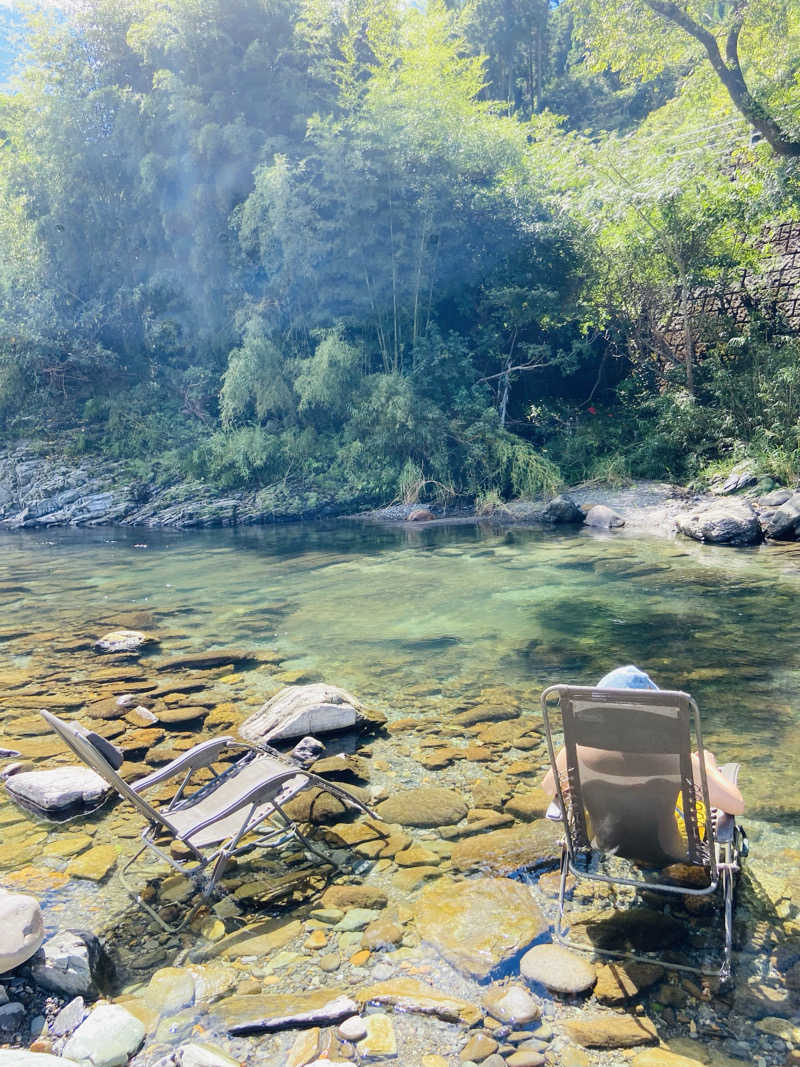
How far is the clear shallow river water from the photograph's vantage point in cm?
496

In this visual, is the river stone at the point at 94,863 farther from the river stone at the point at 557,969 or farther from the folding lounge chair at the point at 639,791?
the folding lounge chair at the point at 639,791

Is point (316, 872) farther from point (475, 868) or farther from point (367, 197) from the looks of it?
point (367, 197)

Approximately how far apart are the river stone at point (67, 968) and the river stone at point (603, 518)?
1161cm

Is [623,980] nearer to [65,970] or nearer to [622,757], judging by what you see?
[622,757]

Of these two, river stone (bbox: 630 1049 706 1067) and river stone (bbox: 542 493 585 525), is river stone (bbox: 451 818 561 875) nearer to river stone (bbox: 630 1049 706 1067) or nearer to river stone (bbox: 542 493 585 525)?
river stone (bbox: 630 1049 706 1067)

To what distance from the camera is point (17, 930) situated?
2359 millimetres

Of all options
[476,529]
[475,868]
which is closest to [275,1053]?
[475,868]

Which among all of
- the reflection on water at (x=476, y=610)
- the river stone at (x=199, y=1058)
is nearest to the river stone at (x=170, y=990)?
the river stone at (x=199, y=1058)

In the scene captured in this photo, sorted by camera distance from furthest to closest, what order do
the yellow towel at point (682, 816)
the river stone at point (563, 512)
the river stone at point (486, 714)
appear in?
1. the river stone at point (563, 512)
2. the river stone at point (486, 714)
3. the yellow towel at point (682, 816)

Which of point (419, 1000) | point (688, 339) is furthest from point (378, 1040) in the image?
point (688, 339)

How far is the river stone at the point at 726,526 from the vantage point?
10766mm

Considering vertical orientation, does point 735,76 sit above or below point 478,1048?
above

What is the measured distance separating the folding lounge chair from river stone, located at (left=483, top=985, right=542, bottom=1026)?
1.11ft

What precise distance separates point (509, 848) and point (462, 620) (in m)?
4.27
